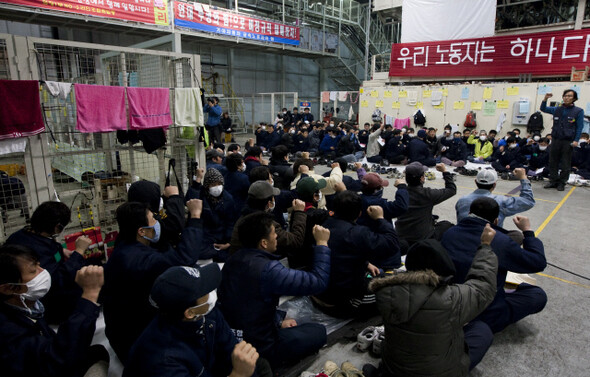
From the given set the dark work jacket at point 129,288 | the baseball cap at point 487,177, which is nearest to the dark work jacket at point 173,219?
the dark work jacket at point 129,288

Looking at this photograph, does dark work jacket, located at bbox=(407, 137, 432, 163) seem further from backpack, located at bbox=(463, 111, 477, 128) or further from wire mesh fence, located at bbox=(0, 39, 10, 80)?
wire mesh fence, located at bbox=(0, 39, 10, 80)

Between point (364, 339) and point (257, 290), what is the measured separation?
115 centimetres

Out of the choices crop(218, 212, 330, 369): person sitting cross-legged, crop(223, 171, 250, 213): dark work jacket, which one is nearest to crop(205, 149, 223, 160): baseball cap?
crop(223, 171, 250, 213): dark work jacket

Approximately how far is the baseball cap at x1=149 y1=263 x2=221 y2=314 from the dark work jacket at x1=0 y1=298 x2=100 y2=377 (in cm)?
62

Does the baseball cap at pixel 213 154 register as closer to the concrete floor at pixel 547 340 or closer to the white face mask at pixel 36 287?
the concrete floor at pixel 547 340

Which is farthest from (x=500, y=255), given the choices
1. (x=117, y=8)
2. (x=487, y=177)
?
(x=117, y=8)

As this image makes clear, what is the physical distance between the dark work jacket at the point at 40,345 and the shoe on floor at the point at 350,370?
1.62 metres

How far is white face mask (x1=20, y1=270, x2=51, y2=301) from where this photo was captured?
199cm

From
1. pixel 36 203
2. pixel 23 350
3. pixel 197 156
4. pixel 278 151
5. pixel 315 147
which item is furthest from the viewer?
pixel 315 147

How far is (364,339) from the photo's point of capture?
2840 millimetres

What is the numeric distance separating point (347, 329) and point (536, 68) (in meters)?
12.7

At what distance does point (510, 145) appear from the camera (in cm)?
1011

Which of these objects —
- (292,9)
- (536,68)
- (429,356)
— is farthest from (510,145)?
(292,9)

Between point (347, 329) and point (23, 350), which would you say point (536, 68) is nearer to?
point (347, 329)
